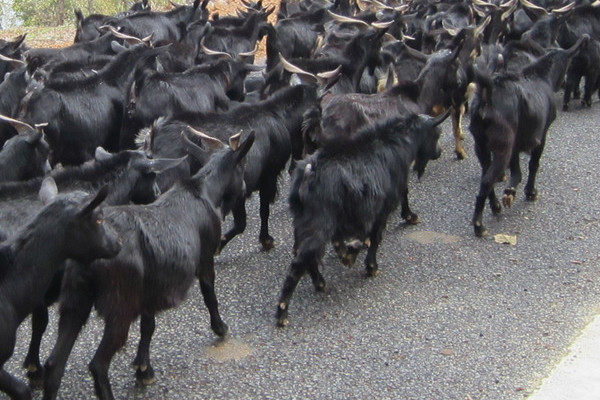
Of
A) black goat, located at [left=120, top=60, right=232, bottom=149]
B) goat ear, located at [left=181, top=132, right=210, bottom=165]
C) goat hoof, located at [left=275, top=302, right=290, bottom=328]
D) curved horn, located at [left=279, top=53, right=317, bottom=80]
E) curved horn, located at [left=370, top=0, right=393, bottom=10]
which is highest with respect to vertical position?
goat ear, located at [left=181, top=132, right=210, bottom=165]

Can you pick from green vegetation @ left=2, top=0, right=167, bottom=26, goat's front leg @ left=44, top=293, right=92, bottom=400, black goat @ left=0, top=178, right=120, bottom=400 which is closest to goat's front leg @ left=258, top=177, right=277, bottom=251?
goat's front leg @ left=44, top=293, right=92, bottom=400

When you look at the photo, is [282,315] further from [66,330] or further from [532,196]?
[532,196]

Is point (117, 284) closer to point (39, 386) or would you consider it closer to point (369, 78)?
point (39, 386)

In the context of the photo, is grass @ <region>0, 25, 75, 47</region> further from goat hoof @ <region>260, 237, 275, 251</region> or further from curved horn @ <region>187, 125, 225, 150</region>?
curved horn @ <region>187, 125, 225, 150</region>

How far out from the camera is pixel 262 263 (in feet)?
24.1

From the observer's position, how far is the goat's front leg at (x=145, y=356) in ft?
17.5

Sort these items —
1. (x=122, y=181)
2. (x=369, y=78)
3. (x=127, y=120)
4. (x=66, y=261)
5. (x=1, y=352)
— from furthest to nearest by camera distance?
(x=369, y=78), (x=127, y=120), (x=122, y=181), (x=66, y=261), (x=1, y=352)

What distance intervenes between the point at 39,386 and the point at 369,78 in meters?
5.97

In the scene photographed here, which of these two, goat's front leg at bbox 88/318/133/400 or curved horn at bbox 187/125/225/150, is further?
curved horn at bbox 187/125/225/150

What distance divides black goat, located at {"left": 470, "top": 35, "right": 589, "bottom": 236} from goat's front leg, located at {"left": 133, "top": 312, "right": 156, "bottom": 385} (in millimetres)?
3652

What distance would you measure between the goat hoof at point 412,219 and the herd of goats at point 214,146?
0.5 inches

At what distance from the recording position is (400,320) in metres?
6.31

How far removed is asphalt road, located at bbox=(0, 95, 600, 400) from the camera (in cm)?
543

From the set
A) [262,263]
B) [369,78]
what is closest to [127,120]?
[262,263]
